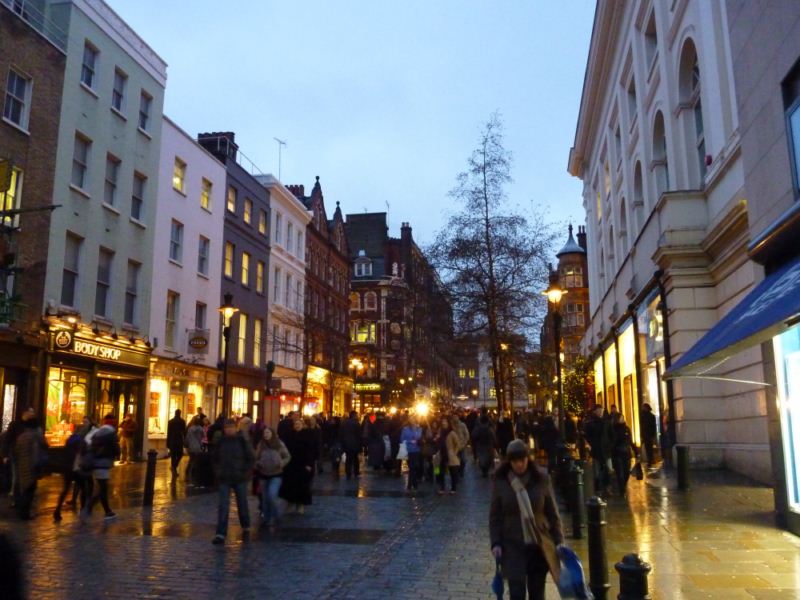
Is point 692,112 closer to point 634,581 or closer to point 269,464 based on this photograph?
point 269,464

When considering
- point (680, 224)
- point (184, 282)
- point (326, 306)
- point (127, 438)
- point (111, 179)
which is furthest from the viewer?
point (326, 306)

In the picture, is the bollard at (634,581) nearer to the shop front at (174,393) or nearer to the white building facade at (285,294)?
Result: the shop front at (174,393)

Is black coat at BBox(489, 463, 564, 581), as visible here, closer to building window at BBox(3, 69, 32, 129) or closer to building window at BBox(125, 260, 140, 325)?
building window at BBox(3, 69, 32, 129)

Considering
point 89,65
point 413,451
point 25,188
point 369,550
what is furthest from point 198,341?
point 369,550

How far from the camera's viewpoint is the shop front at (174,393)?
2753cm

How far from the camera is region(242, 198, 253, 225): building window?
37.2 metres

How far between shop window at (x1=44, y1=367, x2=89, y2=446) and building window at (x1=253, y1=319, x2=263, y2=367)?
13.9 meters

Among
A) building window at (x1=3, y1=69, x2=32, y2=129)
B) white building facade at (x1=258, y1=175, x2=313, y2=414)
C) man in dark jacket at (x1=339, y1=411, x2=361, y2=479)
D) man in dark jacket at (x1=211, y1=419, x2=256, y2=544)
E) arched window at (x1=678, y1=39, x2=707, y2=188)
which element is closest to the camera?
man in dark jacket at (x1=211, y1=419, x2=256, y2=544)

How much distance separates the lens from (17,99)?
21000mm

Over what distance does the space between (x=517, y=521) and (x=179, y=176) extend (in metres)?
28.1

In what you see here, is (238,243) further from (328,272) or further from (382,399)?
(382,399)

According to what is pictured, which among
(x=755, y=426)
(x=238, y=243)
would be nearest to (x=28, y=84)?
(x=238, y=243)

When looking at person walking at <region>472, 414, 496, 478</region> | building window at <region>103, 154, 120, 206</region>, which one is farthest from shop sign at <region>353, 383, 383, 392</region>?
person walking at <region>472, 414, 496, 478</region>

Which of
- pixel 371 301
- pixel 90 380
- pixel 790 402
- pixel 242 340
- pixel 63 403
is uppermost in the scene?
pixel 371 301
